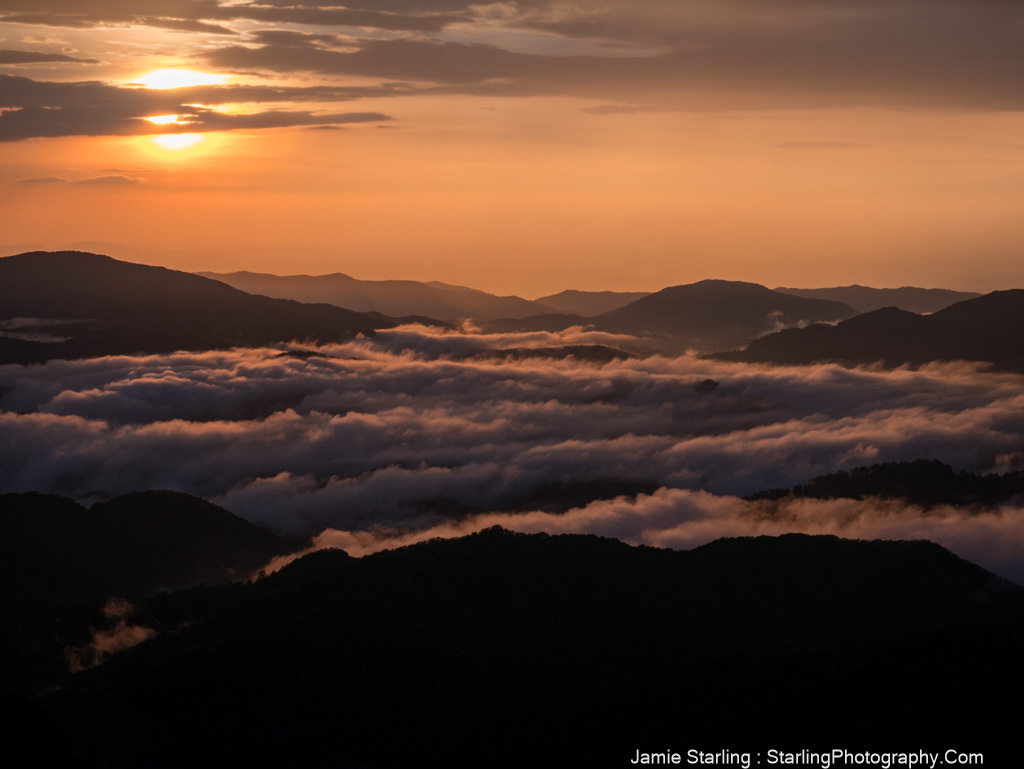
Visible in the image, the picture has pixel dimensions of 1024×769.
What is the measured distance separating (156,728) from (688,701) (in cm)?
5229

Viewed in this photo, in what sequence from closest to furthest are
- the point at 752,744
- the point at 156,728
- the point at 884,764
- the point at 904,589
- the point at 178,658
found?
the point at 884,764 < the point at 752,744 < the point at 156,728 < the point at 178,658 < the point at 904,589

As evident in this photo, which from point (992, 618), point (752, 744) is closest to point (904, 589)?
point (992, 618)

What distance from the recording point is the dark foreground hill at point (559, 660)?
11975 centimetres

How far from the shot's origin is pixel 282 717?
130m

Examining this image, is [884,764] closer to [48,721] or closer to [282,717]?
[282,717]

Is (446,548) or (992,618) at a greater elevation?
(446,548)

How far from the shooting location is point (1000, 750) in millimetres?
104438

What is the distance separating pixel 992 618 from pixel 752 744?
71.5m

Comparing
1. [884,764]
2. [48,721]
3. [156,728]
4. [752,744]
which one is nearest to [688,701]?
[752,744]

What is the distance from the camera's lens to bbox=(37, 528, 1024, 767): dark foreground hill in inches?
4715

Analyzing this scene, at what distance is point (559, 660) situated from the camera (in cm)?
15000

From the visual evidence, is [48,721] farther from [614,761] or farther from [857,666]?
[857,666]

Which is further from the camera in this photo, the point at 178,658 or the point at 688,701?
the point at 178,658

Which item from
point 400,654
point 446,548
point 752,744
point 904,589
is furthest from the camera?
point 904,589
